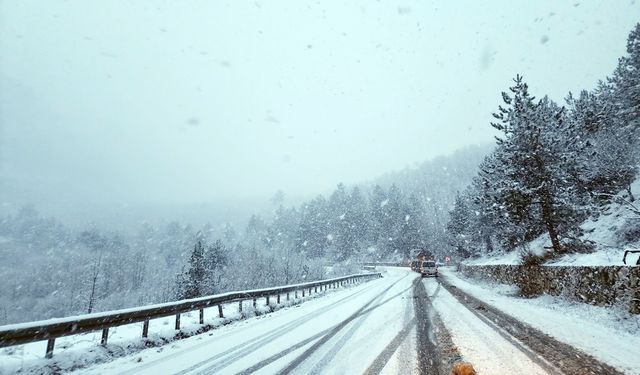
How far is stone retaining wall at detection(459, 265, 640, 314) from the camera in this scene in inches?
353

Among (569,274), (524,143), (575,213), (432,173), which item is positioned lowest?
(569,274)

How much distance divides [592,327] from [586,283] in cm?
323

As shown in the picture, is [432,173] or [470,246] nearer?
[470,246]

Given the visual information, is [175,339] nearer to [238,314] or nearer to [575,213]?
[238,314]

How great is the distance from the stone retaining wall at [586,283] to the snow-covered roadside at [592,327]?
0.32m

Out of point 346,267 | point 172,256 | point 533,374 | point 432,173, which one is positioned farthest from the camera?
point 432,173

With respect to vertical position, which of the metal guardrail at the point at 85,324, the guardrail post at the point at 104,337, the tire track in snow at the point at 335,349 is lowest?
the tire track in snow at the point at 335,349

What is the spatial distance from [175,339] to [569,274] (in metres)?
13.7

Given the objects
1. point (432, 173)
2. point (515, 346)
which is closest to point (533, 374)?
point (515, 346)

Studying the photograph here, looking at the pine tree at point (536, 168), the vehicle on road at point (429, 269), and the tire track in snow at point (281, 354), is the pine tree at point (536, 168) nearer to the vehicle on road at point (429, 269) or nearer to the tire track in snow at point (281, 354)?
the tire track in snow at point (281, 354)

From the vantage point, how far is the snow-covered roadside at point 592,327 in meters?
6.12

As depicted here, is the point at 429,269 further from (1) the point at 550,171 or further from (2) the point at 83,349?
(2) the point at 83,349

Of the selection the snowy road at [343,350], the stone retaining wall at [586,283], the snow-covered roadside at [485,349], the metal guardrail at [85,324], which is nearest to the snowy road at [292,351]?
the snowy road at [343,350]

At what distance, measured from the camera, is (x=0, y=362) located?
5496mm
